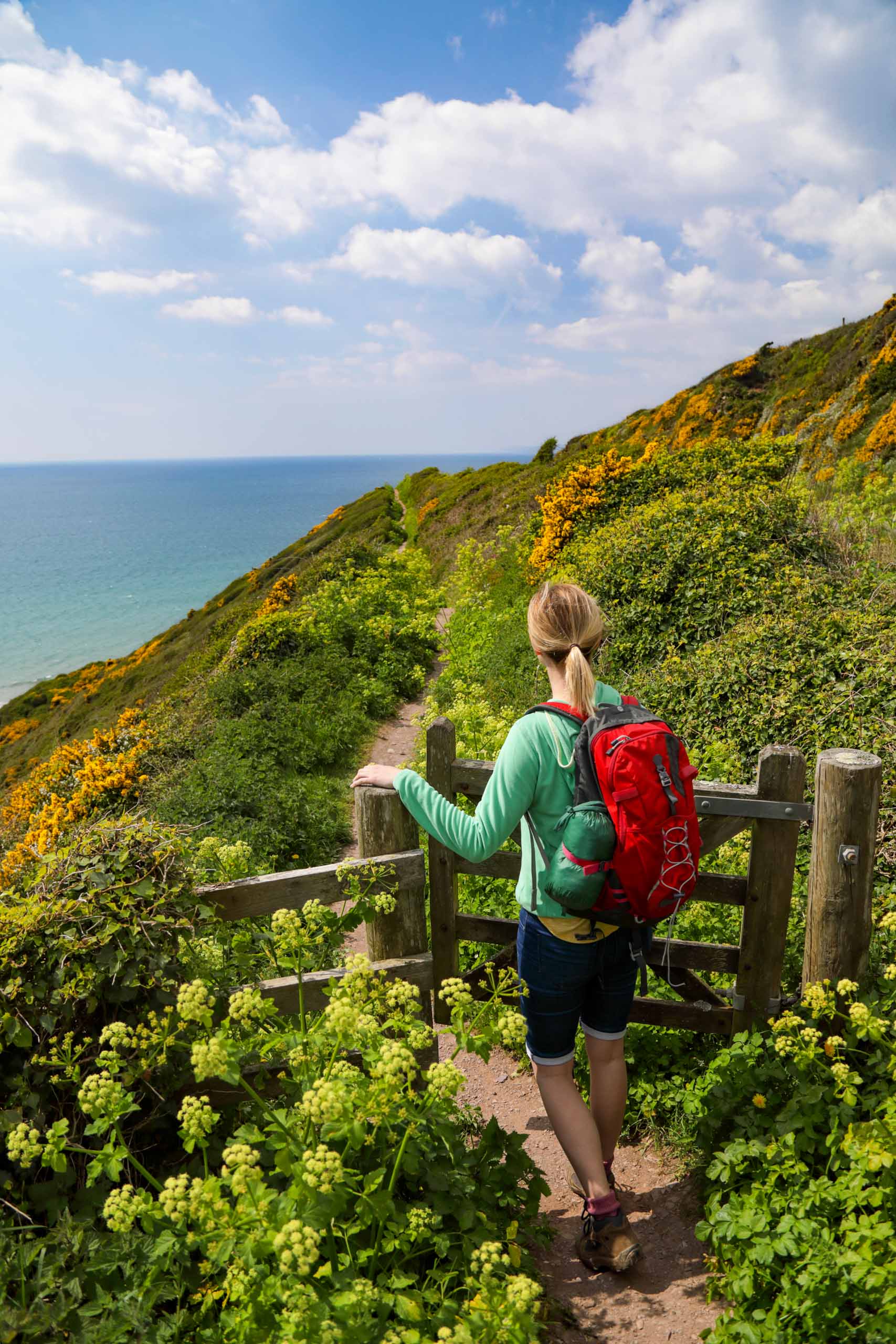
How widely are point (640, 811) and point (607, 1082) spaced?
4.13ft

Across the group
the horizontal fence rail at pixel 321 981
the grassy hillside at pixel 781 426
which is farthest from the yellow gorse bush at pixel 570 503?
the horizontal fence rail at pixel 321 981

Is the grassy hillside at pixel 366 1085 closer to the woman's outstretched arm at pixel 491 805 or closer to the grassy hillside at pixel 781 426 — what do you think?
the woman's outstretched arm at pixel 491 805

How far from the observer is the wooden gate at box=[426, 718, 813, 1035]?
312cm

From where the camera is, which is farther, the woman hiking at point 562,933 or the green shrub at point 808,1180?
the woman hiking at point 562,933

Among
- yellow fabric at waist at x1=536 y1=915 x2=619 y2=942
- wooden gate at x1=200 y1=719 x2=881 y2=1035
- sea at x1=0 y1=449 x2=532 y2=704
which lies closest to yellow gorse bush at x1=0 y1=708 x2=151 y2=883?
wooden gate at x1=200 y1=719 x2=881 y2=1035

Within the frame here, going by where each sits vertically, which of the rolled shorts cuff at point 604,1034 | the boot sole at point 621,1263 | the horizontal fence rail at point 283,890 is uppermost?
the horizontal fence rail at point 283,890

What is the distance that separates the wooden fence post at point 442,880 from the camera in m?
3.42

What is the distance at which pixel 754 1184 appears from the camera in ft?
9.02

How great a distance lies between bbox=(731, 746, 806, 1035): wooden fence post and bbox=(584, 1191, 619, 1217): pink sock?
0.95 metres

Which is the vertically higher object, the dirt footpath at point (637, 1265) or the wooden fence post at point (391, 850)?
the wooden fence post at point (391, 850)

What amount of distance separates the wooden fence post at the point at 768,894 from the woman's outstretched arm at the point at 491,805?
3.79 ft

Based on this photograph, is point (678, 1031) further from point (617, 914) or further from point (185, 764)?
point (185, 764)

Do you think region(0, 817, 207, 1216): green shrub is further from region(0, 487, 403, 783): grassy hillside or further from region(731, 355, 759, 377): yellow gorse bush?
region(731, 355, 759, 377): yellow gorse bush

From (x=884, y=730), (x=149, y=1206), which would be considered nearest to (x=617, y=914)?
(x=149, y=1206)
